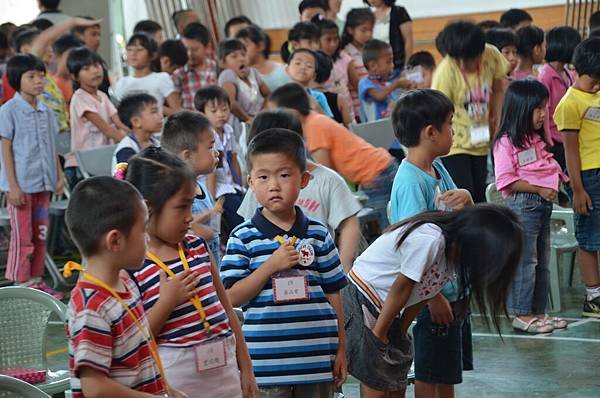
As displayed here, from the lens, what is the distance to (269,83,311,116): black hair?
17.2 ft

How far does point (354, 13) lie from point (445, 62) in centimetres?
299

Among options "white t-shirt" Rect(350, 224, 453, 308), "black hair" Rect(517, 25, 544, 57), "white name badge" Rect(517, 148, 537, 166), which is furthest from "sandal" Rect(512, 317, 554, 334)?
"black hair" Rect(517, 25, 544, 57)

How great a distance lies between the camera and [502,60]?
7.00m

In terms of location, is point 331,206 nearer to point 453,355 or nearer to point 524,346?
point 453,355

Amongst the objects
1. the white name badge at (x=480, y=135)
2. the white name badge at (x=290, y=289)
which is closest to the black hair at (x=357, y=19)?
the white name badge at (x=480, y=135)

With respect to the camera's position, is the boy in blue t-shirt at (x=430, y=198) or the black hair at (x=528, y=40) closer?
the boy in blue t-shirt at (x=430, y=198)

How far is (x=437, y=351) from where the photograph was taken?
3.88 meters

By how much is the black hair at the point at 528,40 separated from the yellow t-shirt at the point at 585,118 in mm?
2273

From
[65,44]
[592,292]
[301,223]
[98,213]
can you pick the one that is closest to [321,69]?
[65,44]

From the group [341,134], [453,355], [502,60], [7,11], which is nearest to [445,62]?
[502,60]

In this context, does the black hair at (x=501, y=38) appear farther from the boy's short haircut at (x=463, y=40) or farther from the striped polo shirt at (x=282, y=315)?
the striped polo shirt at (x=282, y=315)

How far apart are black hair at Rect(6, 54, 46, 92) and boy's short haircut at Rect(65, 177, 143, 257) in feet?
14.8

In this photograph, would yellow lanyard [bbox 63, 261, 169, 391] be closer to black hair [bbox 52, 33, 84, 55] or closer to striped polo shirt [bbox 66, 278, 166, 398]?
striped polo shirt [bbox 66, 278, 166, 398]

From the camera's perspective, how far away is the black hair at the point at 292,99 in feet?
17.2
